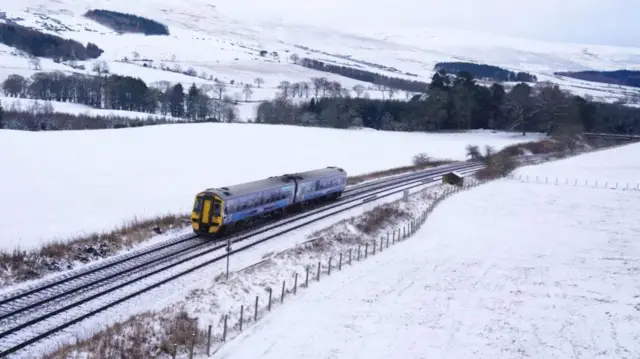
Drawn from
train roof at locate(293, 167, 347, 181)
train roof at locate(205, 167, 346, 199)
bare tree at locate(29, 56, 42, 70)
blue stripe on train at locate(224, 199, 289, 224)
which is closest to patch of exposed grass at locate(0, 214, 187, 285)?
blue stripe on train at locate(224, 199, 289, 224)

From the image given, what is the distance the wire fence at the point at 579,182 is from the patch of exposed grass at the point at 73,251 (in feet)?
156

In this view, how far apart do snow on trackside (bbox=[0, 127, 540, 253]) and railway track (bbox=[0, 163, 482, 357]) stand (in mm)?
5547

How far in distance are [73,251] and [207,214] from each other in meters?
7.20

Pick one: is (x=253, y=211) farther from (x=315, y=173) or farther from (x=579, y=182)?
(x=579, y=182)

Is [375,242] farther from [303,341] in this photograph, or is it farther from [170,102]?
[170,102]

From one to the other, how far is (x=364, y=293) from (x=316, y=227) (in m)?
11.5

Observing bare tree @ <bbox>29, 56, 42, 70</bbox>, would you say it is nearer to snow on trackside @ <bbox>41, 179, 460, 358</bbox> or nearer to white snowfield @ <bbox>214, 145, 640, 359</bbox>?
snow on trackside @ <bbox>41, 179, 460, 358</bbox>

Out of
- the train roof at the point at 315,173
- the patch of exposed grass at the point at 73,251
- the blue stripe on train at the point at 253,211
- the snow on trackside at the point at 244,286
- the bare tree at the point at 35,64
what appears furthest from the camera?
the bare tree at the point at 35,64

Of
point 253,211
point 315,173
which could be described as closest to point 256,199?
point 253,211

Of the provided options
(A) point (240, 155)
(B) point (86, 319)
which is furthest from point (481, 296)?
(A) point (240, 155)

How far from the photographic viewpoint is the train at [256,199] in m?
31.0

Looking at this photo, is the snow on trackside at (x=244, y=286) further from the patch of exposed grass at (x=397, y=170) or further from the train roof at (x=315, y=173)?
the patch of exposed grass at (x=397, y=170)

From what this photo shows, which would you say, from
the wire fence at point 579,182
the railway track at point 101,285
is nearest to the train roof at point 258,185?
the railway track at point 101,285

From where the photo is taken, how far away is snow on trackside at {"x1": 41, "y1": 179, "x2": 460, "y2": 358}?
17500mm
